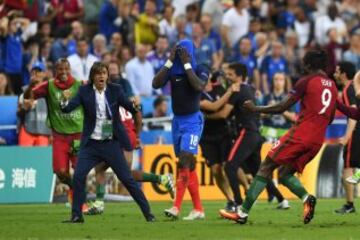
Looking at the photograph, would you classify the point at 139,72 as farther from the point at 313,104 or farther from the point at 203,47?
the point at 313,104

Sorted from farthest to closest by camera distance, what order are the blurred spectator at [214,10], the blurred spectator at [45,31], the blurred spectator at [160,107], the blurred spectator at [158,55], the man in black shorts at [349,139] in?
the blurred spectator at [214,10]
the blurred spectator at [158,55]
the blurred spectator at [45,31]
the blurred spectator at [160,107]
the man in black shorts at [349,139]

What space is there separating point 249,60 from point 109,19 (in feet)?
11.5

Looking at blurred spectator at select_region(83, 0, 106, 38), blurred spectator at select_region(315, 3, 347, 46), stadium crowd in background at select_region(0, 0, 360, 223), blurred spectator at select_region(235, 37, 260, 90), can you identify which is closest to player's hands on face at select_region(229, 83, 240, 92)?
stadium crowd in background at select_region(0, 0, 360, 223)

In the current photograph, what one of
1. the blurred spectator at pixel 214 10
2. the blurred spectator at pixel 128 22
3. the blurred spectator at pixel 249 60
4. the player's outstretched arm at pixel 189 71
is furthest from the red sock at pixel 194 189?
the blurred spectator at pixel 214 10

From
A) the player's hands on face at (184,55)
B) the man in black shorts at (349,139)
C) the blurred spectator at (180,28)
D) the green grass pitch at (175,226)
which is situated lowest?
the green grass pitch at (175,226)

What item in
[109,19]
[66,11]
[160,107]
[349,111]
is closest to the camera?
[349,111]

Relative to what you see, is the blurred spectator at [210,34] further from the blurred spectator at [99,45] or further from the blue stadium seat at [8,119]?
the blue stadium seat at [8,119]

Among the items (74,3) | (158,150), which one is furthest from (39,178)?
(74,3)

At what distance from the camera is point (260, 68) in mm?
30328

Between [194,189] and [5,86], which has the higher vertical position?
[5,86]

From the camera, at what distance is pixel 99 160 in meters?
17.5

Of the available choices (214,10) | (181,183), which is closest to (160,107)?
(214,10)

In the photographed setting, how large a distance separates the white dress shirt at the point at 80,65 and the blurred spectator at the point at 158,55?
85.2 inches

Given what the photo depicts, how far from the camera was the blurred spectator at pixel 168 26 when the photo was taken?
30.3 meters
